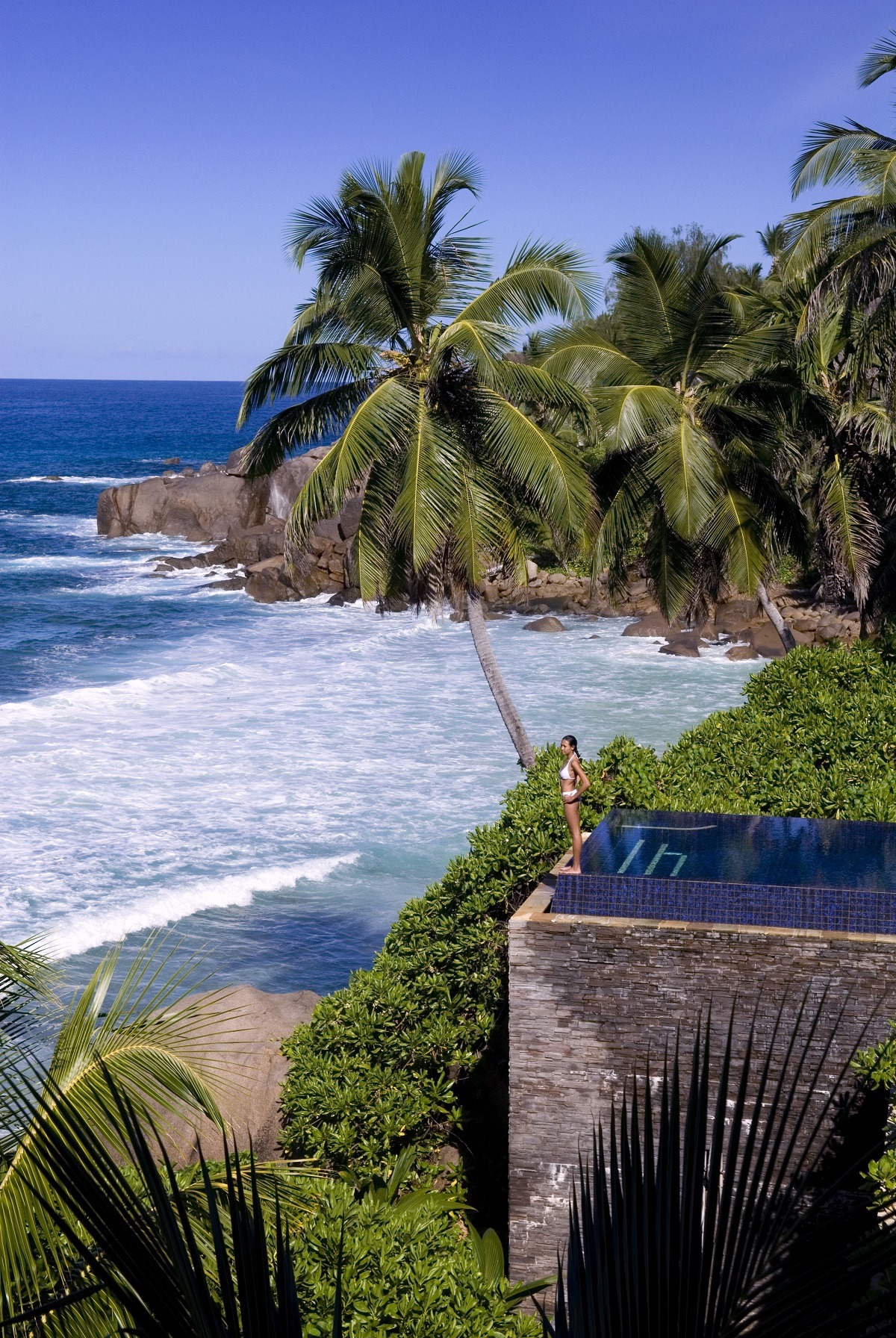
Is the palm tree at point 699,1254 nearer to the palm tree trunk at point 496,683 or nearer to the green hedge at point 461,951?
the green hedge at point 461,951

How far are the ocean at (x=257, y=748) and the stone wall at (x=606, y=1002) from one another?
12.4 ft

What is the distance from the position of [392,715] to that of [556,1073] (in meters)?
21.7

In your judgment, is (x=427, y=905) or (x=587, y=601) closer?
(x=427, y=905)

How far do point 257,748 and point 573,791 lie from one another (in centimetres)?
1854

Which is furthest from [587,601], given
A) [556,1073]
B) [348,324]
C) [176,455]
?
[176,455]

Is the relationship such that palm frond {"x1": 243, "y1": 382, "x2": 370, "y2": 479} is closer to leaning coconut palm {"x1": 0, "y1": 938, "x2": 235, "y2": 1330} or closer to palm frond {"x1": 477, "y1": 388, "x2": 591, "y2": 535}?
palm frond {"x1": 477, "y1": 388, "x2": 591, "y2": 535}

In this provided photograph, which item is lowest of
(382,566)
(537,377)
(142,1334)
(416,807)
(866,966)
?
(416,807)

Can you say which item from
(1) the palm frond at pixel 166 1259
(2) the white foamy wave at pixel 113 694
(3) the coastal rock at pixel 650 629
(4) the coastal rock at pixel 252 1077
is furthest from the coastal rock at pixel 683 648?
(1) the palm frond at pixel 166 1259

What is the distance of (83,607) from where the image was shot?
148ft

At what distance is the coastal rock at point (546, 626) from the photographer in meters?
40.8

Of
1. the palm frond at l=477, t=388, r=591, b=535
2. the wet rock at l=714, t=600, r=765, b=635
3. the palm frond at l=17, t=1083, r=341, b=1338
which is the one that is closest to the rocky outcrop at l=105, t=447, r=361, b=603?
the wet rock at l=714, t=600, r=765, b=635

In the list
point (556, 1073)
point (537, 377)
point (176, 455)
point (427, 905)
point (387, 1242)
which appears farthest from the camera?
point (176, 455)

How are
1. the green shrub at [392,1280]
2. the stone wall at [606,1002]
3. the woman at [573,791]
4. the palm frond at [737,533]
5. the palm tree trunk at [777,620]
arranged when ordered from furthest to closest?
the palm tree trunk at [777,620] → the palm frond at [737,533] → the woman at [573,791] → the stone wall at [606,1002] → the green shrub at [392,1280]

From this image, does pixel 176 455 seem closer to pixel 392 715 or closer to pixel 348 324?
pixel 392 715
